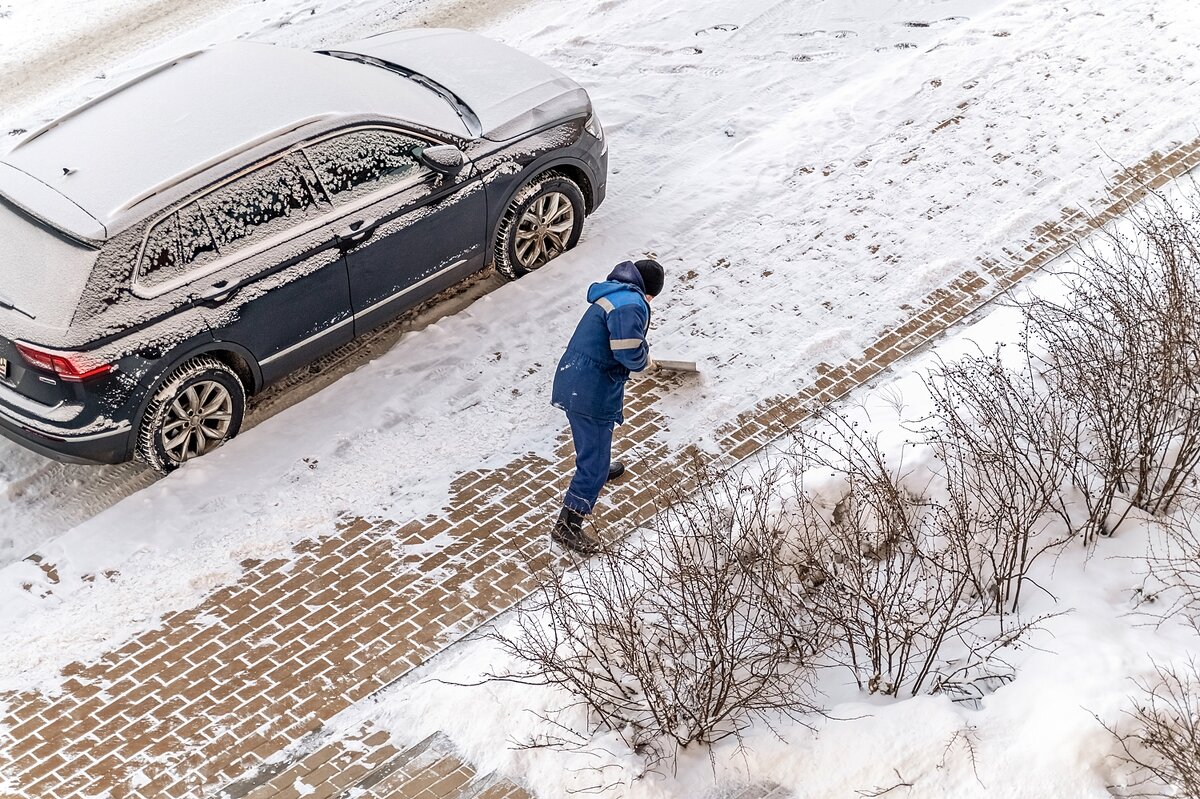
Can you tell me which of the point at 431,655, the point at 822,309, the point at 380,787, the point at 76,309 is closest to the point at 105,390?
the point at 76,309

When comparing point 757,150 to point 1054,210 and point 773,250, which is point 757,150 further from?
point 1054,210

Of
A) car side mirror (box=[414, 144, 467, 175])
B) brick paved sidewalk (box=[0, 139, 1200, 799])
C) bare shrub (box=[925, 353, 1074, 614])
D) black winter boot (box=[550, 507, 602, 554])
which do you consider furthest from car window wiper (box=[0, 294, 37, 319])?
bare shrub (box=[925, 353, 1074, 614])

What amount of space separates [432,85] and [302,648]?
402cm

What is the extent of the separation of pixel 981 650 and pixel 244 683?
350cm

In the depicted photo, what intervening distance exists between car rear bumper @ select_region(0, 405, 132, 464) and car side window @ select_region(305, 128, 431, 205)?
6.11 feet

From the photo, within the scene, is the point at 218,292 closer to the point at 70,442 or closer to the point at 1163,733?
the point at 70,442

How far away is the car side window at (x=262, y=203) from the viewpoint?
279 inches

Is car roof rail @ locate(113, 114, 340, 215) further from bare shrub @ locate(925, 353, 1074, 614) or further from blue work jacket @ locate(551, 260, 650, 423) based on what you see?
bare shrub @ locate(925, 353, 1074, 614)

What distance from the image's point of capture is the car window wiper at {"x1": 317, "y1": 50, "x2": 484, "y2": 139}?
823 cm

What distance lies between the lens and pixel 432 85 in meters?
8.54

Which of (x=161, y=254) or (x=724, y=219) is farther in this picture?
(x=724, y=219)

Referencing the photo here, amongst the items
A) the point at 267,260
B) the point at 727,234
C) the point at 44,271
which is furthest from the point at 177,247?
the point at 727,234

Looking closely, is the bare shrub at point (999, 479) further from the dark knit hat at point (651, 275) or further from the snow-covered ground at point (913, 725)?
the dark knit hat at point (651, 275)

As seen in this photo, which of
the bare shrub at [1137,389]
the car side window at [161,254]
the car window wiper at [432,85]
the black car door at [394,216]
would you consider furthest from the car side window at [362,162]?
the bare shrub at [1137,389]
